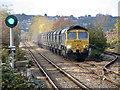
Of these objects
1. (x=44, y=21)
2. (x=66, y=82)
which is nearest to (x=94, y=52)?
(x=66, y=82)

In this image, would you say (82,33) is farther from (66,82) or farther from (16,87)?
(16,87)

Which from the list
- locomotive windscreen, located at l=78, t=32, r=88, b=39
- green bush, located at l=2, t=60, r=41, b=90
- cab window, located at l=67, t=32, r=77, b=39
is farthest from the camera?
locomotive windscreen, located at l=78, t=32, r=88, b=39

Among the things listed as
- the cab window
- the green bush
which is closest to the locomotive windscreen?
the cab window

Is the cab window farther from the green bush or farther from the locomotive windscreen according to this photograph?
the green bush

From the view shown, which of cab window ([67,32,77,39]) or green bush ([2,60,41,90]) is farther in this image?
cab window ([67,32,77,39])

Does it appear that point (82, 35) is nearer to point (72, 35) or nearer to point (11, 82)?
point (72, 35)

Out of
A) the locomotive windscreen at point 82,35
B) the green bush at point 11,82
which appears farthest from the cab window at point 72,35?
the green bush at point 11,82

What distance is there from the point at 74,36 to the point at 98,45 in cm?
559

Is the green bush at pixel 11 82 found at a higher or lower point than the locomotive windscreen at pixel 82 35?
lower

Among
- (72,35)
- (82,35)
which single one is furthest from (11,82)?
(82,35)

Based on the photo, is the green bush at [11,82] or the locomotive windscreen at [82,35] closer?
the green bush at [11,82]

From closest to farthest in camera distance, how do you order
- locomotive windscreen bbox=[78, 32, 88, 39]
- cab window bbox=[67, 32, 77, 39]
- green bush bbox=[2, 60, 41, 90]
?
green bush bbox=[2, 60, 41, 90] → cab window bbox=[67, 32, 77, 39] → locomotive windscreen bbox=[78, 32, 88, 39]

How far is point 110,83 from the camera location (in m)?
8.23

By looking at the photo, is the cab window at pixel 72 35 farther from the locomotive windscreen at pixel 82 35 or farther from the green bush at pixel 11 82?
the green bush at pixel 11 82
